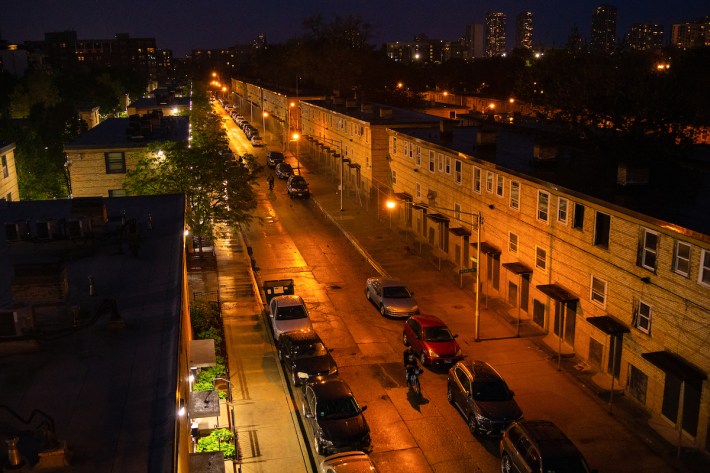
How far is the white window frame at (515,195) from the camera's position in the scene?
34.3 m

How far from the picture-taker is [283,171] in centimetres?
7400

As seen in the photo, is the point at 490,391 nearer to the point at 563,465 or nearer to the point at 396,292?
the point at 563,465

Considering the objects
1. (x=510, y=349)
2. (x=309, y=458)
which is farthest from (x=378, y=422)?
(x=510, y=349)

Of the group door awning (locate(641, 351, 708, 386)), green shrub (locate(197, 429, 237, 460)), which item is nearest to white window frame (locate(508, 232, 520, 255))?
door awning (locate(641, 351, 708, 386))

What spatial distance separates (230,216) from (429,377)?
58.9 ft

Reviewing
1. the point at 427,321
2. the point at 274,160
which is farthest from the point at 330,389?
the point at 274,160

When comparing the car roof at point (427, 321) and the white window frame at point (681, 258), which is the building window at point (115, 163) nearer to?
the car roof at point (427, 321)

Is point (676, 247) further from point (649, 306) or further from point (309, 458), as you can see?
point (309, 458)

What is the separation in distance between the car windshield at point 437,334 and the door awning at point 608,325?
5.73 m

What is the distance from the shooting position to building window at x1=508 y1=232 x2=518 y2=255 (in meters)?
34.7

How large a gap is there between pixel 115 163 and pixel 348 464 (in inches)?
1236

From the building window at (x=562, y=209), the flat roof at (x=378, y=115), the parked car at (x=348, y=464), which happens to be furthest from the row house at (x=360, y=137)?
the parked car at (x=348, y=464)

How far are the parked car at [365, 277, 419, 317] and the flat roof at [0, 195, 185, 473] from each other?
1342 centimetres

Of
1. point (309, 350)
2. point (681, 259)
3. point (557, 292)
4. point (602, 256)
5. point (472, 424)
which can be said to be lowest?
point (472, 424)
